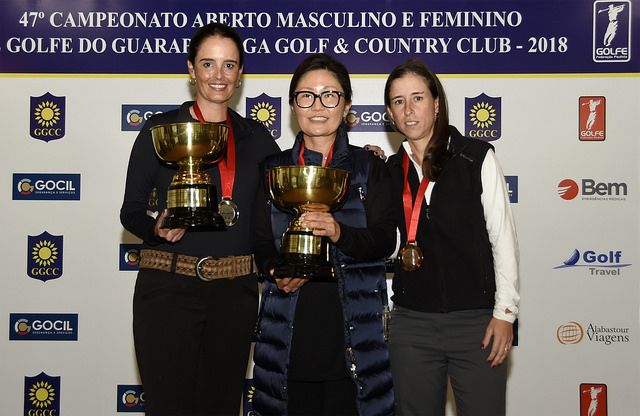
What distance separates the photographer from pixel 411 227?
2.21 meters

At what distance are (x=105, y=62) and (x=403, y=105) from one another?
7.58 feet

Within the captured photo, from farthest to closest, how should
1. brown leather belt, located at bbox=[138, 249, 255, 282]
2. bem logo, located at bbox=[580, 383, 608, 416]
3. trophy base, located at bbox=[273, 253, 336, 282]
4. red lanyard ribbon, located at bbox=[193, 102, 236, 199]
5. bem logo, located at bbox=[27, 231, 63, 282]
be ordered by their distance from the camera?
bem logo, located at bbox=[27, 231, 63, 282] < bem logo, located at bbox=[580, 383, 608, 416] < red lanyard ribbon, located at bbox=[193, 102, 236, 199] < brown leather belt, located at bbox=[138, 249, 255, 282] < trophy base, located at bbox=[273, 253, 336, 282]

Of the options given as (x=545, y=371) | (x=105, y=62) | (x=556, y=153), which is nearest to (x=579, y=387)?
(x=545, y=371)

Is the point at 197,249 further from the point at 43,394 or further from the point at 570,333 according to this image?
the point at 570,333

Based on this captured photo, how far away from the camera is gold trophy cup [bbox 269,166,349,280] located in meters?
1.89

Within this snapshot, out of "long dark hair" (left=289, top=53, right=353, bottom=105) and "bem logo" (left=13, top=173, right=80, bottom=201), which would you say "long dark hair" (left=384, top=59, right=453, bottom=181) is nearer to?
"long dark hair" (left=289, top=53, right=353, bottom=105)

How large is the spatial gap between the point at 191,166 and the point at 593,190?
2565mm

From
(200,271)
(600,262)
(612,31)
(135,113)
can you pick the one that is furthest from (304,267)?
(612,31)

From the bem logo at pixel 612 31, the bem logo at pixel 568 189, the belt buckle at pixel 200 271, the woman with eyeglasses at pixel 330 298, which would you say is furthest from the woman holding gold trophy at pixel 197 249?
the bem logo at pixel 612 31

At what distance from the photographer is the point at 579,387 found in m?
3.61

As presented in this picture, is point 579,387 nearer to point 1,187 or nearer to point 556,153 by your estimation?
point 556,153

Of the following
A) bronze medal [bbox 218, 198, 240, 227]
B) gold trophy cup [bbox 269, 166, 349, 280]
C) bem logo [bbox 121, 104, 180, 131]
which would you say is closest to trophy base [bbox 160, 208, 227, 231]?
bronze medal [bbox 218, 198, 240, 227]

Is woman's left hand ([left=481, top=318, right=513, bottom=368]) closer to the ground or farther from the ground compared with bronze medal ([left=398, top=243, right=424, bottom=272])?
closer to the ground

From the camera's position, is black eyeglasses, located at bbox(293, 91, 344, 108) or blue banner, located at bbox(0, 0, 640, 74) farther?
blue banner, located at bbox(0, 0, 640, 74)
